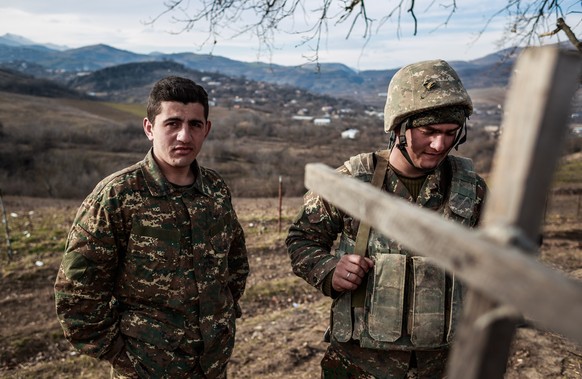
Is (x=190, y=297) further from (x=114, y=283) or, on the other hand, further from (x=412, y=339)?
(x=412, y=339)

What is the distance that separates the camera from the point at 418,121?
2.23 m

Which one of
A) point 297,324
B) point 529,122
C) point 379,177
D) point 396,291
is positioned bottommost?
point 297,324

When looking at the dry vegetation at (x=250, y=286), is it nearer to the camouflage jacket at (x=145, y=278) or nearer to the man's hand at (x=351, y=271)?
the man's hand at (x=351, y=271)

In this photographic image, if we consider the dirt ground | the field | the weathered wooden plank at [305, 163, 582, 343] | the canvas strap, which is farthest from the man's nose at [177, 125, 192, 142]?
the dirt ground

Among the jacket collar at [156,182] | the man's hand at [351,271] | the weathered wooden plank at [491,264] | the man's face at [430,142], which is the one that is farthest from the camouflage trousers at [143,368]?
the weathered wooden plank at [491,264]

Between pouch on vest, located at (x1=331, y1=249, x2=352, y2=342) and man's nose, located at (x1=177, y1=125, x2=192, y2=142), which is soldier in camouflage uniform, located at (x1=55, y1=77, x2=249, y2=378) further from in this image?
pouch on vest, located at (x1=331, y1=249, x2=352, y2=342)

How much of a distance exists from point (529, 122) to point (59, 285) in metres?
2.10

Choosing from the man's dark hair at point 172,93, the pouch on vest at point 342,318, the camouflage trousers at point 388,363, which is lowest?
the camouflage trousers at point 388,363

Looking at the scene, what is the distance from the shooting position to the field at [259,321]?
4.18 metres

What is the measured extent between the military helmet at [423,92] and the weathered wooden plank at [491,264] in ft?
4.67

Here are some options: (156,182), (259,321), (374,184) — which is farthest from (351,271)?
(259,321)

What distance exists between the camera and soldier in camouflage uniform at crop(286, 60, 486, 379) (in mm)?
2156

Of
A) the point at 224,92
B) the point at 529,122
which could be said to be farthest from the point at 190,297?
the point at 224,92

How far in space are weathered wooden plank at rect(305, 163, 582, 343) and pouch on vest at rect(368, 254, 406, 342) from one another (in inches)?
51.5
